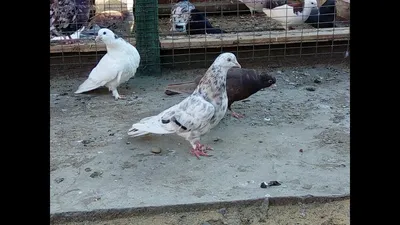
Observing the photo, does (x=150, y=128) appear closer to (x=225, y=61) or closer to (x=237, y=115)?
(x=225, y=61)

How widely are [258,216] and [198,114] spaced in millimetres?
770

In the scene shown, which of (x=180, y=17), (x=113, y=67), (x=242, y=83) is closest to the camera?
(x=242, y=83)

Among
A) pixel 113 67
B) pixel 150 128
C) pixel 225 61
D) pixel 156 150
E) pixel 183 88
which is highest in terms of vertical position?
pixel 225 61

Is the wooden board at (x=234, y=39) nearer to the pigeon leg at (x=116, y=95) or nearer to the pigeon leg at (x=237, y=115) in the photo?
the pigeon leg at (x=116, y=95)

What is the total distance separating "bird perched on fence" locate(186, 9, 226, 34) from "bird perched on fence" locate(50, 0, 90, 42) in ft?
3.48

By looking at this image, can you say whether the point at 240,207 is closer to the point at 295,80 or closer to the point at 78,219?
the point at 78,219

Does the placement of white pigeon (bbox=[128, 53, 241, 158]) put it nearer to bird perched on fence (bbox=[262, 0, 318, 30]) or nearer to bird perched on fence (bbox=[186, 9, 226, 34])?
bird perched on fence (bbox=[186, 9, 226, 34])

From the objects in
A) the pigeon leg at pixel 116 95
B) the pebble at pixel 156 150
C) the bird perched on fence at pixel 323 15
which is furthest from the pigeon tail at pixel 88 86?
the bird perched on fence at pixel 323 15

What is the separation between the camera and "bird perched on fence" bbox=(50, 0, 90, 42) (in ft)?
15.4

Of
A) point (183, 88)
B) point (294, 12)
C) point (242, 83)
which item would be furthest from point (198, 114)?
point (294, 12)

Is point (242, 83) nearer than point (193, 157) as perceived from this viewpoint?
No

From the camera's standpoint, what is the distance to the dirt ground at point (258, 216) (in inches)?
A: 82.4

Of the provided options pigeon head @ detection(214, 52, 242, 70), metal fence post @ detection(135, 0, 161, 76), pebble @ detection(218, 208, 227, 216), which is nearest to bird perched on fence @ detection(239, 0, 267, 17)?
metal fence post @ detection(135, 0, 161, 76)

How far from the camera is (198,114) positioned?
8.90ft
